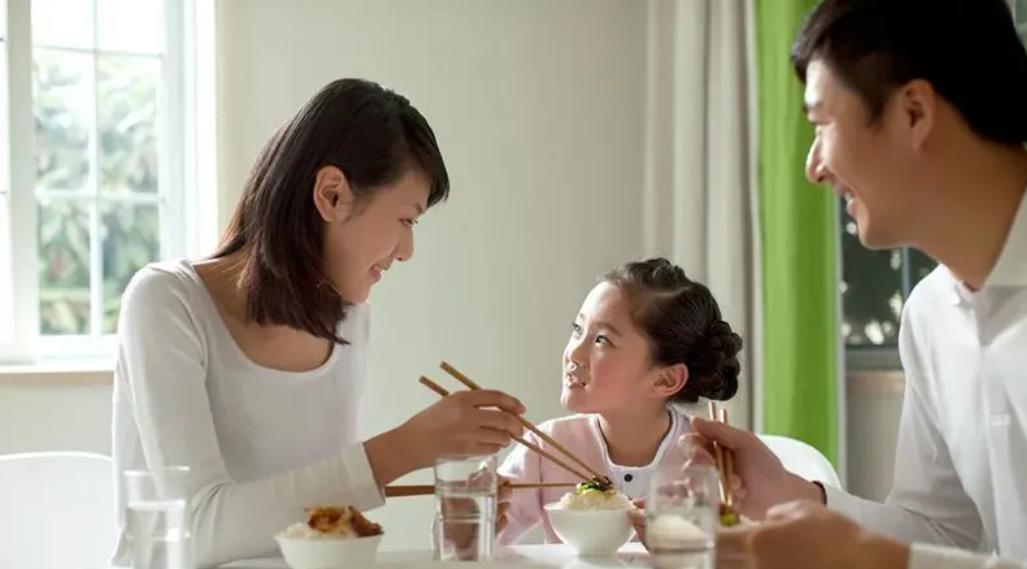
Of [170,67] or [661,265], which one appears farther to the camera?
[170,67]

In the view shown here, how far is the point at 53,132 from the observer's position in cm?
345

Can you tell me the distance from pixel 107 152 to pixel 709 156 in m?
1.54

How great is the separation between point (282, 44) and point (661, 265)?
1.29 metres

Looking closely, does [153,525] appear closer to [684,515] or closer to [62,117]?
[684,515]

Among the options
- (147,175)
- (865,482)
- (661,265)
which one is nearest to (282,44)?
(147,175)

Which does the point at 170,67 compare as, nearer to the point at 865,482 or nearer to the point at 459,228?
the point at 459,228

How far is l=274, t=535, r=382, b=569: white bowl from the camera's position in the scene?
154 centimetres

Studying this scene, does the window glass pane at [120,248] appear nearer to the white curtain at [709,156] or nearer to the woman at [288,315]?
the white curtain at [709,156]

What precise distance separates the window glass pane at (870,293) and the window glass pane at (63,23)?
6.57 feet

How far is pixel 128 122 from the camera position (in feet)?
11.6

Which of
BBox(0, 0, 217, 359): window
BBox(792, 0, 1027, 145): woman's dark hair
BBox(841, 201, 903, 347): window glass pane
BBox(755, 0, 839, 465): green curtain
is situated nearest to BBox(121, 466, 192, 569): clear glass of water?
BBox(792, 0, 1027, 145): woman's dark hair

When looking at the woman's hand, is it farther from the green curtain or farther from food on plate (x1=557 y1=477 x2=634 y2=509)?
the green curtain

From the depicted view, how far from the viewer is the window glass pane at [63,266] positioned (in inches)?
136

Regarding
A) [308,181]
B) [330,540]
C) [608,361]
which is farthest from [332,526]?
[608,361]
